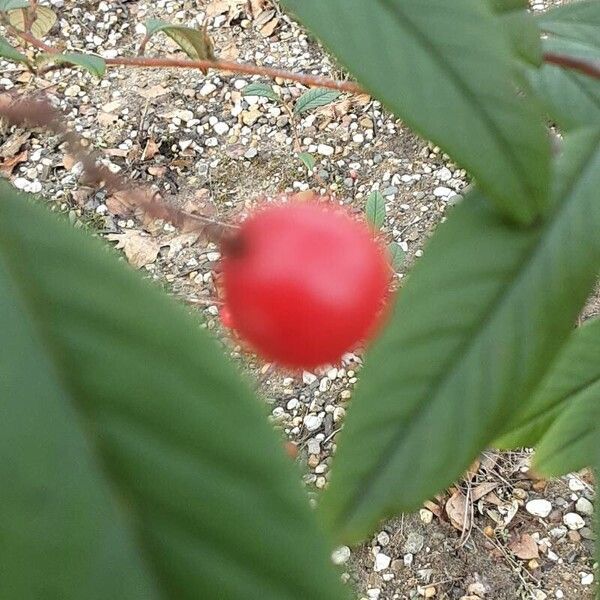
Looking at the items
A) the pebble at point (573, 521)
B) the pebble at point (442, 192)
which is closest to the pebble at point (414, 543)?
the pebble at point (573, 521)

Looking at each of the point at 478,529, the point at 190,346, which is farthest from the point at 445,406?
the point at 478,529

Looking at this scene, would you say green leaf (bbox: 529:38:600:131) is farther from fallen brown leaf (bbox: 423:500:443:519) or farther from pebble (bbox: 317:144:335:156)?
pebble (bbox: 317:144:335:156)

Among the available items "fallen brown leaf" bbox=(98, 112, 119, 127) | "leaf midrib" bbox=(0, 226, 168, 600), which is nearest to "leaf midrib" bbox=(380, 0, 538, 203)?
"leaf midrib" bbox=(0, 226, 168, 600)

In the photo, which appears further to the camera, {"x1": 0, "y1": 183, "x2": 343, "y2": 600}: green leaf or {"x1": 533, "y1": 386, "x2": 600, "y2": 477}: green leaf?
{"x1": 533, "y1": 386, "x2": 600, "y2": 477}: green leaf

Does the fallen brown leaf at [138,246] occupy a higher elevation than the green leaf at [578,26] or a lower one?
lower

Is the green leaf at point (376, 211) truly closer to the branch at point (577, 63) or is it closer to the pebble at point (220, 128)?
the pebble at point (220, 128)

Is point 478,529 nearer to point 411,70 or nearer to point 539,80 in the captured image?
point 539,80

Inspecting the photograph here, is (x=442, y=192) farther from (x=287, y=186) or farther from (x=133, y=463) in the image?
(x=133, y=463)
